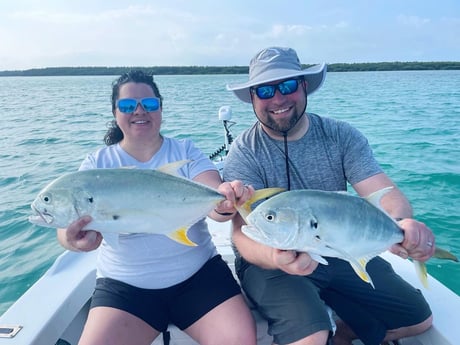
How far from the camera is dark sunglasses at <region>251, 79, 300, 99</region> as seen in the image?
2.62m

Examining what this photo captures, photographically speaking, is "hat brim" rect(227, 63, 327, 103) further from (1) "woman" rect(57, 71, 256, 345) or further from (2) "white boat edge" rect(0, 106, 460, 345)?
(2) "white boat edge" rect(0, 106, 460, 345)

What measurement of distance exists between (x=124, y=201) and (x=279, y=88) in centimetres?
130

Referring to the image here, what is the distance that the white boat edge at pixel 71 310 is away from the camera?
2275 millimetres

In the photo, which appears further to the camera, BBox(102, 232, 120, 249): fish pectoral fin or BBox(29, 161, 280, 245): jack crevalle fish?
BBox(102, 232, 120, 249): fish pectoral fin

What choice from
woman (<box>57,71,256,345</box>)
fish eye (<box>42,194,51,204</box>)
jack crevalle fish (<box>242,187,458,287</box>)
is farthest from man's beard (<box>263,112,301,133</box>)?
fish eye (<box>42,194,51,204</box>)

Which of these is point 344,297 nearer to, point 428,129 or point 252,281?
point 252,281

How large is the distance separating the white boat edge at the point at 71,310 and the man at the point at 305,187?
0.14 metres

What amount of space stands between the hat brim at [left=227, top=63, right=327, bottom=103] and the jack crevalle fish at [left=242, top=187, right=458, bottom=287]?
103 centimetres

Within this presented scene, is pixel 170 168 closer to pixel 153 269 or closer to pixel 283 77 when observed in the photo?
pixel 153 269

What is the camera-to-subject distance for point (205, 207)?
6.93ft

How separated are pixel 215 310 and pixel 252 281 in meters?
0.31

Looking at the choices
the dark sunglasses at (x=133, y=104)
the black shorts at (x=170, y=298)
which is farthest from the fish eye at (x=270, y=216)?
the dark sunglasses at (x=133, y=104)

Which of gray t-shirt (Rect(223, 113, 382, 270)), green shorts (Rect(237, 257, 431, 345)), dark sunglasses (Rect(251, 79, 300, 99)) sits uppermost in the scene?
dark sunglasses (Rect(251, 79, 300, 99))

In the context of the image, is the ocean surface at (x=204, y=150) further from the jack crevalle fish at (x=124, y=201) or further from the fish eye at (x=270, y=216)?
the fish eye at (x=270, y=216)
